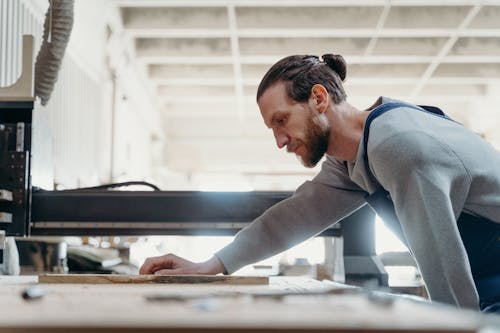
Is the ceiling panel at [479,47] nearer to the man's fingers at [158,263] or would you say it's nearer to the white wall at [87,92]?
the white wall at [87,92]

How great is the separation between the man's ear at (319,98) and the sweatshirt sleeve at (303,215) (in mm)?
194

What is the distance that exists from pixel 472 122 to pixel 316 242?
292 cm

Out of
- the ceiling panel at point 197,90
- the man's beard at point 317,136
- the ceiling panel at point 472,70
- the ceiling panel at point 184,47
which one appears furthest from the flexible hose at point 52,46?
Answer: the ceiling panel at point 472,70

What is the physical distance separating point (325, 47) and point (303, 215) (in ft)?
16.1

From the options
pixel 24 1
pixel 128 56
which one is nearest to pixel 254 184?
pixel 128 56

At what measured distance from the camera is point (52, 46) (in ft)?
7.26

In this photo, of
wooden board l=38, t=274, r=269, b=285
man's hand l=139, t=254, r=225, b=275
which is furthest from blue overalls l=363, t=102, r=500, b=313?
man's hand l=139, t=254, r=225, b=275

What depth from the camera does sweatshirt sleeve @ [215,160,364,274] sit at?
5.39ft

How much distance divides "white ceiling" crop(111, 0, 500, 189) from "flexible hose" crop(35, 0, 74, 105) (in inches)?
117

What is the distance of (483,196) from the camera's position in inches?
50.9

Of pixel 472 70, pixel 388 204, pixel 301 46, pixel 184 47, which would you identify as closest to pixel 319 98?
pixel 388 204

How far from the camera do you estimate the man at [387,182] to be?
46.4 inches

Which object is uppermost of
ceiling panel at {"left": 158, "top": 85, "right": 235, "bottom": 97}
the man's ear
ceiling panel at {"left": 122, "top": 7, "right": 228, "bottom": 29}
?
ceiling panel at {"left": 122, "top": 7, "right": 228, "bottom": 29}

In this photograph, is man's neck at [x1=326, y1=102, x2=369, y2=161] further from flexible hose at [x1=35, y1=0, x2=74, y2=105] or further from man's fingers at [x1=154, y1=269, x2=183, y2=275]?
flexible hose at [x1=35, y1=0, x2=74, y2=105]
